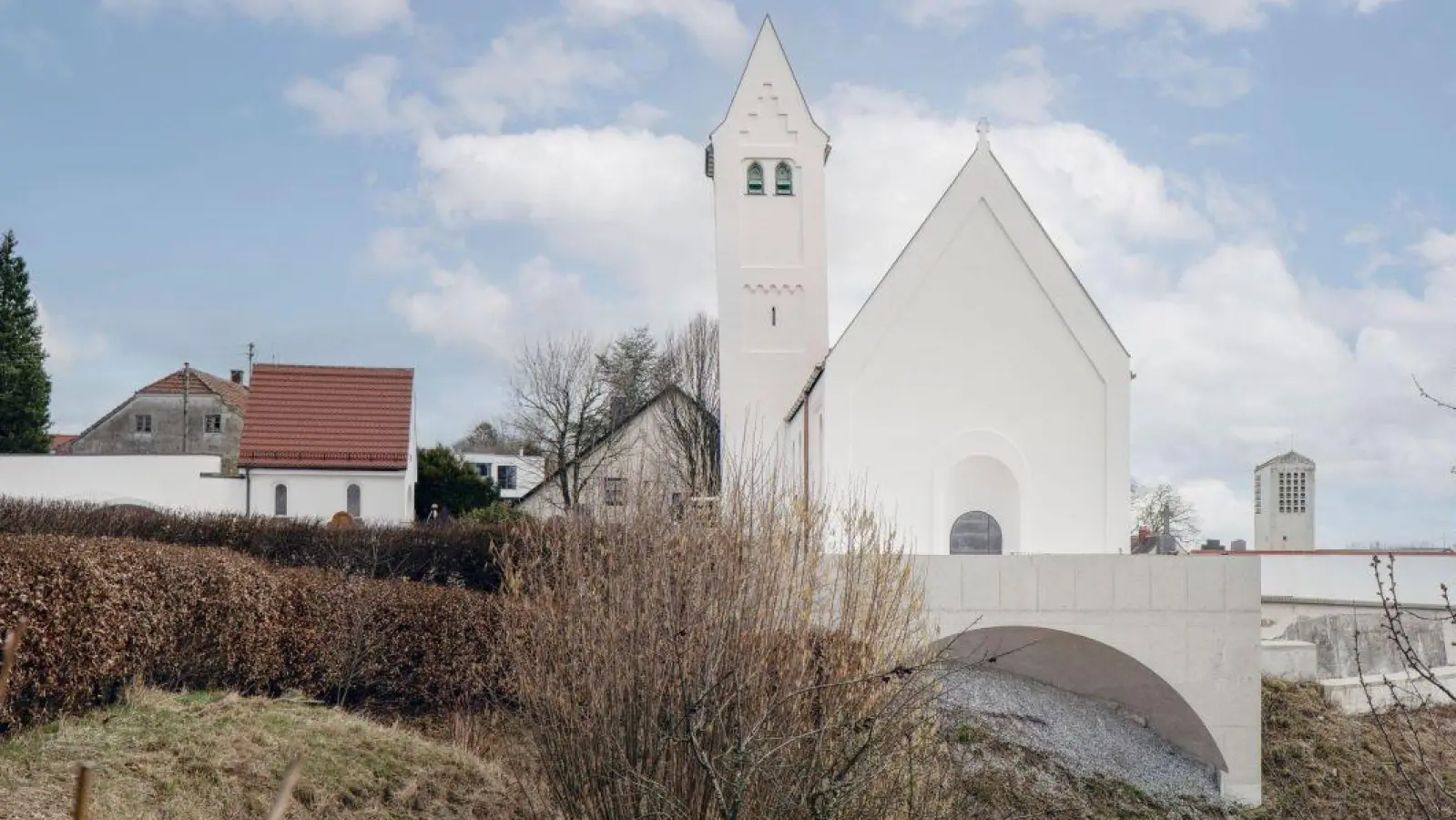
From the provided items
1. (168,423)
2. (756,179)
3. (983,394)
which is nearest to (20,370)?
(168,423)

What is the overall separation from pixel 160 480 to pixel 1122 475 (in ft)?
86.3

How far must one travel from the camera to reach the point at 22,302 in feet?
158

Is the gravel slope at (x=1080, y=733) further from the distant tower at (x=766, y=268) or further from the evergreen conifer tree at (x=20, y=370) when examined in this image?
the evergreen conifer tree at (x=20, y=370)

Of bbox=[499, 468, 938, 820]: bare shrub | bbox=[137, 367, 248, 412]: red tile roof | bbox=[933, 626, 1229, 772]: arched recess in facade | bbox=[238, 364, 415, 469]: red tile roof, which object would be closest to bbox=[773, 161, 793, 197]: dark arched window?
bbox=[238, 364, 415, 469]: red tile roof

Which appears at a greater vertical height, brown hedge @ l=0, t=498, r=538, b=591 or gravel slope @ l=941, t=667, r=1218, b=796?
brown hedge @ l=0, t=498, r=538, b=591

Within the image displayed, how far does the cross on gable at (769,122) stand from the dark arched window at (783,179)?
630mm

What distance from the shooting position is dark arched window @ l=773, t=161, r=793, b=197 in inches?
1203

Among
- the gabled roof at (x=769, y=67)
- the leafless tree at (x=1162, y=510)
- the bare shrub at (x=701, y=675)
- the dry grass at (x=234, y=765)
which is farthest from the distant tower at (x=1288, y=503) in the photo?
the bare shrub at (x=701, y=675)

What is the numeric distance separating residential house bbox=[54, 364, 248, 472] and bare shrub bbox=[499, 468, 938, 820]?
4606 cm

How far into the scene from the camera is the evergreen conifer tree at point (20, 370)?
152 feet

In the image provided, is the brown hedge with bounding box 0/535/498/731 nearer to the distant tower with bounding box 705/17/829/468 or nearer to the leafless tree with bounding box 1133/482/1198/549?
the distant tower with bounding box 705/17/829/468

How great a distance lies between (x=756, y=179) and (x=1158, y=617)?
16.1 metres

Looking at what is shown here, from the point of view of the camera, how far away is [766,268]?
99.0 ft

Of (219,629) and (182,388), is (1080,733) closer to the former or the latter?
(219,629)
